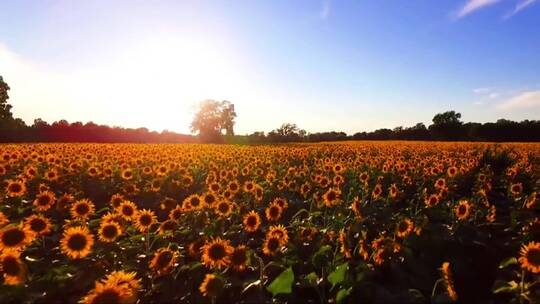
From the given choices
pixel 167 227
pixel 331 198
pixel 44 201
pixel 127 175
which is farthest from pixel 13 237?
pixel 127 175

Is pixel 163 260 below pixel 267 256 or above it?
above

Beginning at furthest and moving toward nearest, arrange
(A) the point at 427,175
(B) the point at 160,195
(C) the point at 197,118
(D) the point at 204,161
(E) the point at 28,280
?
(C) the point at 197,118
(D) the point at 204,161
(A) the point at 427,175
(B) the point at 160,195
(E) the point at 28,280

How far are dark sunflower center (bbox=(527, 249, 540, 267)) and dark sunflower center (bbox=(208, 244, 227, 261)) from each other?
3189 mm

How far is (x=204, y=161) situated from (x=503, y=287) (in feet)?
44.9

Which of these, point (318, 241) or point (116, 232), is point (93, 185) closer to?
point (116, 232)

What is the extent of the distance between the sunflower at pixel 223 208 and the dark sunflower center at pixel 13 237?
3.06m

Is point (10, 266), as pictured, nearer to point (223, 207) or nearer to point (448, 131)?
point (223, 207)

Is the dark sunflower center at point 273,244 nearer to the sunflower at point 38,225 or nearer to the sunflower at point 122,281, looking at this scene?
the sunflower at point 122,281

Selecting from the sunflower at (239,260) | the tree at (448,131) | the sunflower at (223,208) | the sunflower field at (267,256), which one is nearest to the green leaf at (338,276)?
the sunflower field at (267,256)

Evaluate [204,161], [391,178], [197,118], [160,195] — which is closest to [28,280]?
[160,195]

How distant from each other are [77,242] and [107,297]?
6.42ft

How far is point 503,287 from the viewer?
14.7ft

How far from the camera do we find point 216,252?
196 inches

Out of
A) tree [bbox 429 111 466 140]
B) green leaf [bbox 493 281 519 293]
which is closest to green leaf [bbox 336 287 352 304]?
green leaf [bbox 493 281 519 293]
